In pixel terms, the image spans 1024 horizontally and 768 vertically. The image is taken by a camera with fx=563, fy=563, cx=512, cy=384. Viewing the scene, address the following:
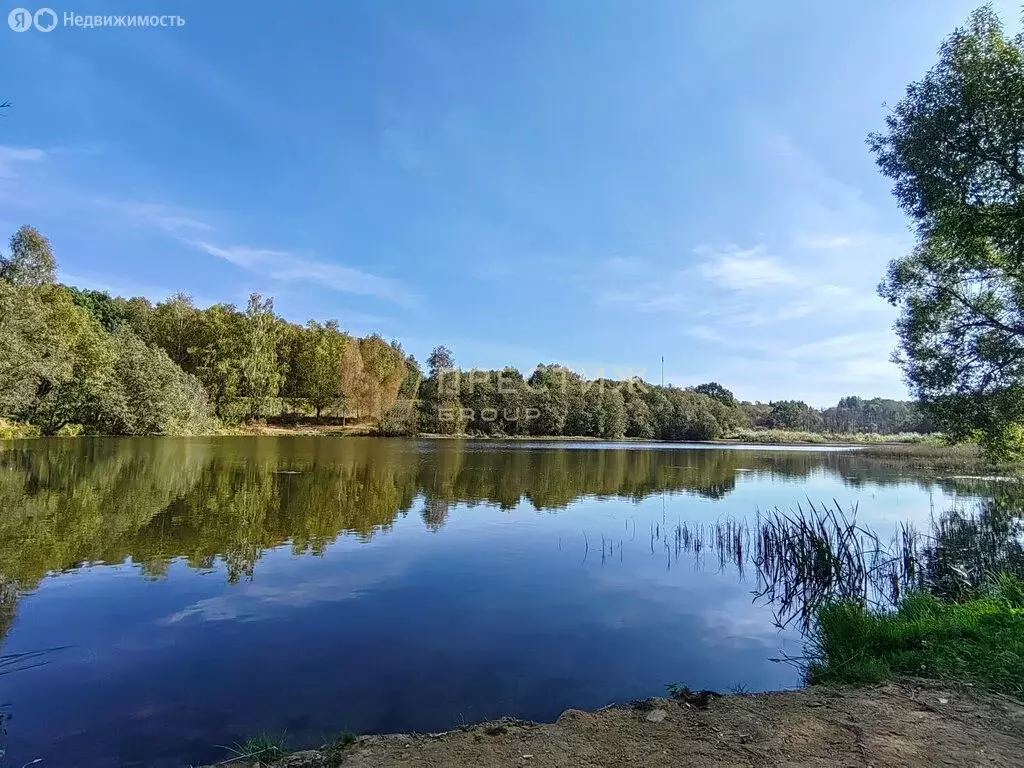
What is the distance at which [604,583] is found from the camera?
10602 millimetres

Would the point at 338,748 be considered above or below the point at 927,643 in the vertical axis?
below

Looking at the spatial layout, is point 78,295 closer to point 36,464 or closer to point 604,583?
point 36,464

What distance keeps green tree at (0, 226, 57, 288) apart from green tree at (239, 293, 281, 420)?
73.9 ft

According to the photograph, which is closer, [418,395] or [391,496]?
[391,496]

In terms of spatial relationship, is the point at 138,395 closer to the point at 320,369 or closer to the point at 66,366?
the point at 66,366

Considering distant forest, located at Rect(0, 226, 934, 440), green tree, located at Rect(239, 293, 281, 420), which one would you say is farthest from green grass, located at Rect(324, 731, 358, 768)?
green tree, located at Rect(239, 293, 281, 420)

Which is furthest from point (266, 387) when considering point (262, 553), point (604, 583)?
point (604, 583)

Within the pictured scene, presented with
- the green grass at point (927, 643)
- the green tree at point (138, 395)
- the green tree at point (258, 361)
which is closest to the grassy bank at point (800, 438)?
the green tree at point (258, 361)

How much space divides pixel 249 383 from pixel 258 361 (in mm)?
2847

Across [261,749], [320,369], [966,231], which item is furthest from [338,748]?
[320,369]

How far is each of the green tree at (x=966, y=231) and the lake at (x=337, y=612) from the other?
4421mm

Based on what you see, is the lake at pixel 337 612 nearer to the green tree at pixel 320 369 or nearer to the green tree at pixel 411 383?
the green tree at pixel 320 369

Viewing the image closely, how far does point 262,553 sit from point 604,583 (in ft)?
23.3

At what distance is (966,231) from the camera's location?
501 inches
